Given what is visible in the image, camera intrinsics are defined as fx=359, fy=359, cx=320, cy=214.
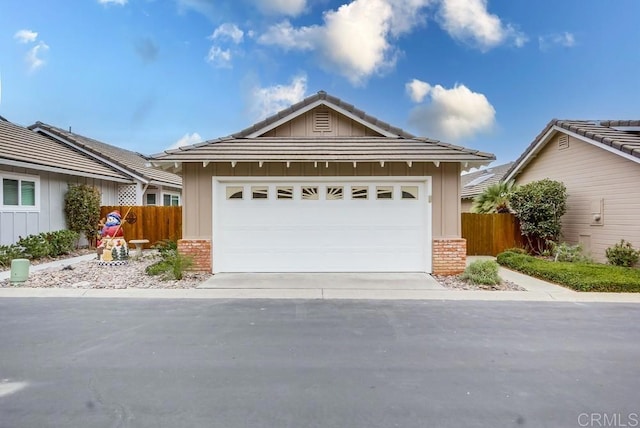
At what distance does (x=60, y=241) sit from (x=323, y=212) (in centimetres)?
971

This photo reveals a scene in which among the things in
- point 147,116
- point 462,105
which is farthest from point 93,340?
point 147,116

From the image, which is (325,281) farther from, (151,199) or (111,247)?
(151,199)

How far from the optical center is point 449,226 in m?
9.32

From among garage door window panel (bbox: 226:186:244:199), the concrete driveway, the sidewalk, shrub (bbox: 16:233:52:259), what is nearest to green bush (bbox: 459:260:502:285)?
the sidewalk

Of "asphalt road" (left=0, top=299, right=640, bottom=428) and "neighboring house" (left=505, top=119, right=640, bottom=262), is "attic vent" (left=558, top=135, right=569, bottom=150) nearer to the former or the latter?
"neighboring house" (left=505, top=119, right=640, bottom=262)

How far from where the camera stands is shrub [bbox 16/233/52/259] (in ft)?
36.8

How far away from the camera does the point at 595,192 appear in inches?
470

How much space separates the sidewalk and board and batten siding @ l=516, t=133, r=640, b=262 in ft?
14.1

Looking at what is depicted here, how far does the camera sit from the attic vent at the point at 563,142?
13.3 meters

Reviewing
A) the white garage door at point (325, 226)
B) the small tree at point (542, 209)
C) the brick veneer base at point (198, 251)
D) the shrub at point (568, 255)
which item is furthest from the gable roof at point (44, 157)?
the shrub at point (568, 255)

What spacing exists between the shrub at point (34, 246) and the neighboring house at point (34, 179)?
0.54m

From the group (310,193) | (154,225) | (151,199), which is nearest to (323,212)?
(310,193)

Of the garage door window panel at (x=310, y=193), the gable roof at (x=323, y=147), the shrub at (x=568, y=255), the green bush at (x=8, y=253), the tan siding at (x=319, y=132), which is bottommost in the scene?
the shrub at (x=568, y=255)

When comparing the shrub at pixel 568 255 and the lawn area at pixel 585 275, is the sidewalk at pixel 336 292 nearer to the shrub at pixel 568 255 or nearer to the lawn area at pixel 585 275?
the lawn area at pixel 585 275
